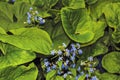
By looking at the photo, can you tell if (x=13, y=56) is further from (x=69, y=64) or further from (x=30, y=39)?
(x=69, y=64)

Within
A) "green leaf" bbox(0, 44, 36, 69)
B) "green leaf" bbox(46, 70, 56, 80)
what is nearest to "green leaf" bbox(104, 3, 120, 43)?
"green leaf" bbox(46, 70, 56, 80)

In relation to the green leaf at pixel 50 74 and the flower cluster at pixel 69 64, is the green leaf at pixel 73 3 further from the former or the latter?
the green leaf at pixel 50 74

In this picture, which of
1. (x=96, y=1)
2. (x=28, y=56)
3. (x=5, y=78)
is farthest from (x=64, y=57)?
(x=96, y=1)

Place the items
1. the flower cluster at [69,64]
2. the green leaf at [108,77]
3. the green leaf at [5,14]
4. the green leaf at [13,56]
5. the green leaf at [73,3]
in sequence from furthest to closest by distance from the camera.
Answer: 1. the green leaf at [73,3]
2. the green leaf at [5,14]
3. the green leaf at [108,77]
4. the flower cluster at [69,64]
5. the green leaf at [13,56]

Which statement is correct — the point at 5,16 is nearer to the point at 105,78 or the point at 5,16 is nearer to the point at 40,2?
the point at 40,2

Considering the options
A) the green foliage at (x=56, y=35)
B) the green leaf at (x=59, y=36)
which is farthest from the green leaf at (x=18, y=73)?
the green leaf at (x=59, y=36)

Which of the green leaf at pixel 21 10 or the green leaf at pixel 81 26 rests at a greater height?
→ the green leaf at pixel 21 10

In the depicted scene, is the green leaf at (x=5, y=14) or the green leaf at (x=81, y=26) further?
the green leaf at (x=5, y=14)
